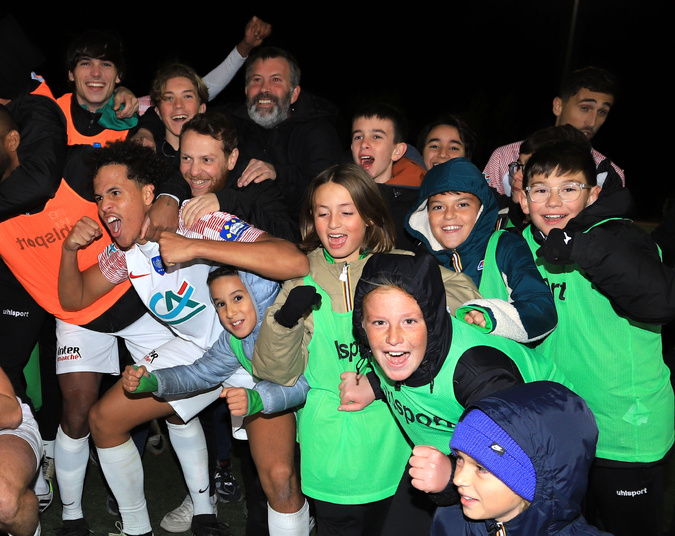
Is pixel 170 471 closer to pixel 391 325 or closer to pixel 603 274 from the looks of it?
pixel 391 325

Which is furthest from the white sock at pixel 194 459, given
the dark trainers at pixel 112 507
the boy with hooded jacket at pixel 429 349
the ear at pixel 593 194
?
the ear at pixel 593 194

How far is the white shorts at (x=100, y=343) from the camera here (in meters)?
3.72

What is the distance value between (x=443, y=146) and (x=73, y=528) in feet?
10.1

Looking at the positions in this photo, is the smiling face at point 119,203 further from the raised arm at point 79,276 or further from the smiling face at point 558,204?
the smiling face at point 558,204

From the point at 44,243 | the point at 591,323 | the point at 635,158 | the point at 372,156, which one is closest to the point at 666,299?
the point at 591,323

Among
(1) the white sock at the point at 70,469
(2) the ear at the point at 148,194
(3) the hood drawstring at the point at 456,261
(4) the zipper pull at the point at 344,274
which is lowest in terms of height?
(1) the white sock at the point at 70,469

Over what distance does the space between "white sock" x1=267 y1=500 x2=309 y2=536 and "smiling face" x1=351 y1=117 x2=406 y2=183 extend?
1866 millimetres

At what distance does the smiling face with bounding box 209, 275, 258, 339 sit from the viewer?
3047mm

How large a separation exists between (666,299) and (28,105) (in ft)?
11.1

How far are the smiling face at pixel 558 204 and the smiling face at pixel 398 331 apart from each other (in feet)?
2.48

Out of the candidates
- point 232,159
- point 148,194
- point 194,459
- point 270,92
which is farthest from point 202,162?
point 194,459

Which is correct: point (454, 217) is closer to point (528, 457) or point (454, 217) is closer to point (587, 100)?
point (528, 457)

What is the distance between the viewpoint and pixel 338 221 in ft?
9.76

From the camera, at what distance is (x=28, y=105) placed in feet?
12.5
